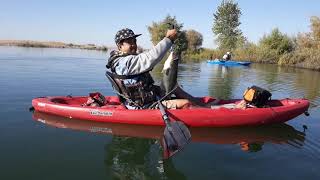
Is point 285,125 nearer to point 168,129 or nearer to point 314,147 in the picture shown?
point 314,147

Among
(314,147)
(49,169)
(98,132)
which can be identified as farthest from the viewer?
(98,132)

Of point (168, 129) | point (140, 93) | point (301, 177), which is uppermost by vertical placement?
point (140, 93)

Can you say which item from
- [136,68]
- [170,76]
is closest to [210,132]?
[170,76]

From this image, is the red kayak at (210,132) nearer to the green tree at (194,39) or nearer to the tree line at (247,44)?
the tree line at (247,44)

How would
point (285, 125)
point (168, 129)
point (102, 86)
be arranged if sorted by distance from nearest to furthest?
point (168, 129) < point (285, 125) < point (102, 86)

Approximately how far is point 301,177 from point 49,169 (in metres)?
3.36

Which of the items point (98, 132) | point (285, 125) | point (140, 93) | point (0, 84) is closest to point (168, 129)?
point (140, 93)

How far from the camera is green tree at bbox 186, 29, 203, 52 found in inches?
2217

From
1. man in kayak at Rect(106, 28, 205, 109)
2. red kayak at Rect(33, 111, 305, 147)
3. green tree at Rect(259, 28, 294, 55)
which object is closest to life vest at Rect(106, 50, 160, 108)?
man in kayak at Rect(106, 28, 205, 109)

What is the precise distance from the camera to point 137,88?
21.8 ft

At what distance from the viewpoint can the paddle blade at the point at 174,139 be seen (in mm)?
5383

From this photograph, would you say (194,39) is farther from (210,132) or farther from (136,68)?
(136,68)

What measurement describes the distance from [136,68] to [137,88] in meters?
0.65

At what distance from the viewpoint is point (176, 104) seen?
7.28 metres
